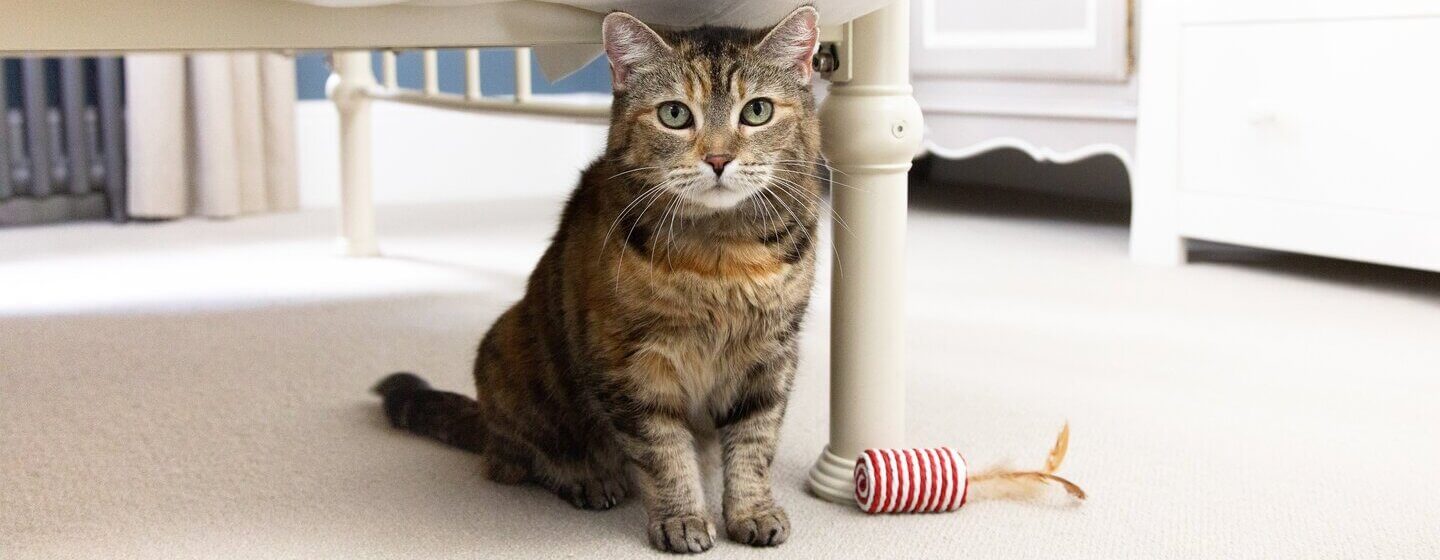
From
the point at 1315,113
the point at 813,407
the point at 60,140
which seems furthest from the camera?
the point at 60,140

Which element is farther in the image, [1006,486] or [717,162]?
[1006,486]

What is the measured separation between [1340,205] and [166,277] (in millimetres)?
1893

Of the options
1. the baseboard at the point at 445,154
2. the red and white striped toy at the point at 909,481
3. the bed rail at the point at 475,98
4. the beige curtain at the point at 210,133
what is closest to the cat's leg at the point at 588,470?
the red and white striped toy at the point at 909,481

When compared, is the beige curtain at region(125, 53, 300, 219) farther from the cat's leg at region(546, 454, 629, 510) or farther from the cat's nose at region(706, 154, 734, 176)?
the cat's nose at region(706, 154, 734, 176)

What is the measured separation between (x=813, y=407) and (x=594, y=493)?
0.37m

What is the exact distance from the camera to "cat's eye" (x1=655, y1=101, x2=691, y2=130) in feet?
3.32

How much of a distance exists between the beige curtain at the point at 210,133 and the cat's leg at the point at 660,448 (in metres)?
2.09

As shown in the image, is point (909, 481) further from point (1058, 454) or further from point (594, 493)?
point (594, 493)

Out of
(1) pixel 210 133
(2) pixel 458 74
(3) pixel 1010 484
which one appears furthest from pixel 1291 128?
(1) pixel 210 133

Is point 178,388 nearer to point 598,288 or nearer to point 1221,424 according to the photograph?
point 598,288

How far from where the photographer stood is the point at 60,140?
113 inches

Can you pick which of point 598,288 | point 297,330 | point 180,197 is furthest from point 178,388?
point 180,197

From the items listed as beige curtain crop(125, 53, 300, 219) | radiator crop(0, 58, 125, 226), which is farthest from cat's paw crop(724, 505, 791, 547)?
radiator crop(0, 58, 125, 226)

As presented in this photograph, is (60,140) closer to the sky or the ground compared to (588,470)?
closer to the sky
